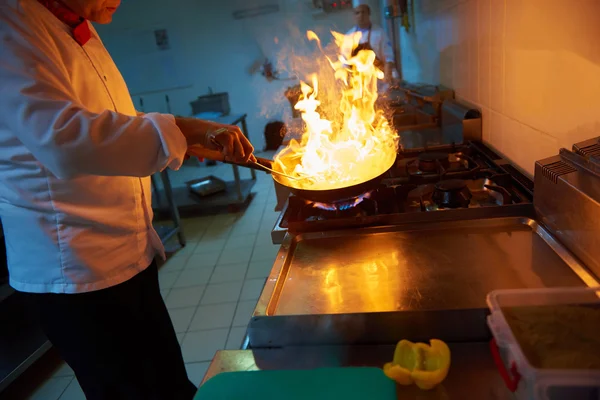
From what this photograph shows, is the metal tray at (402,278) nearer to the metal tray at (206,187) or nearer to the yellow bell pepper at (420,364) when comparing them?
the yellow bell pepper at (420,364)

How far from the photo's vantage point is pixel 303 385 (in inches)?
23.1

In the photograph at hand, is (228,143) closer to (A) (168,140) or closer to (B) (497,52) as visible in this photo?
(A) (168,140)

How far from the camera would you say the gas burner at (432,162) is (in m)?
1.38

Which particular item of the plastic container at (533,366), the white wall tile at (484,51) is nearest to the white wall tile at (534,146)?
the white wall tile at (484,51)

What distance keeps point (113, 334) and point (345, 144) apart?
92cm

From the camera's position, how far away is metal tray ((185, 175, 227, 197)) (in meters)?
3.85

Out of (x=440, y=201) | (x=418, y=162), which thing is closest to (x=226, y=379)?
(x=440, y=201)

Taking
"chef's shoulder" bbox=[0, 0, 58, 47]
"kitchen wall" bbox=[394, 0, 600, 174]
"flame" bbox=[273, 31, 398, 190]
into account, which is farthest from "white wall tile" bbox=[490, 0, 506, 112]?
"chef's shoulder" bbox=[0, 0, 58, 47]

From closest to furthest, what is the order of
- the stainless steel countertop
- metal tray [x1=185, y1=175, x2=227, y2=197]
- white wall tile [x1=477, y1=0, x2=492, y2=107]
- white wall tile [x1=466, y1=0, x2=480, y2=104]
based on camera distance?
the stainless steel countertop, white wall tile [x1=477, y1=0, x2=492, y2=107], white wall tile [x1=466, y1=0, x2=480, y2=104], metal tray [x1=185, y1=175, x2=227, y2=197]

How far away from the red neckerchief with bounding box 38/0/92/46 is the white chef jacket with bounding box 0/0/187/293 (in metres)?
0.02

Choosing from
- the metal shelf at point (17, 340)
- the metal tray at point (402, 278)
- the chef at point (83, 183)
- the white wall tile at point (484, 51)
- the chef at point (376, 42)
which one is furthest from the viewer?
the chef at point (376, 42)

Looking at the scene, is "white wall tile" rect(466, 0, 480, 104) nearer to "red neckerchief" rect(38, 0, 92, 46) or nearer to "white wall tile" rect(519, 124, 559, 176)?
"white wall tile" rect(519, 124, 559, 176)

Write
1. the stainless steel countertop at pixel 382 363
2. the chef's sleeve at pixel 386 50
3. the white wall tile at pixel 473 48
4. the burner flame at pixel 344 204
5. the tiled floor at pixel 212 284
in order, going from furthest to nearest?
the chef's sleeve at pixel 386 50 → the tiled floor at pixel 212 284 → the white wall tile at pixel 473 48 → the burner flame at pixel 344 204 → the stainless steel countertop at pixel 382 363

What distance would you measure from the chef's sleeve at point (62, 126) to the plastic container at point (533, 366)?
0.65m
